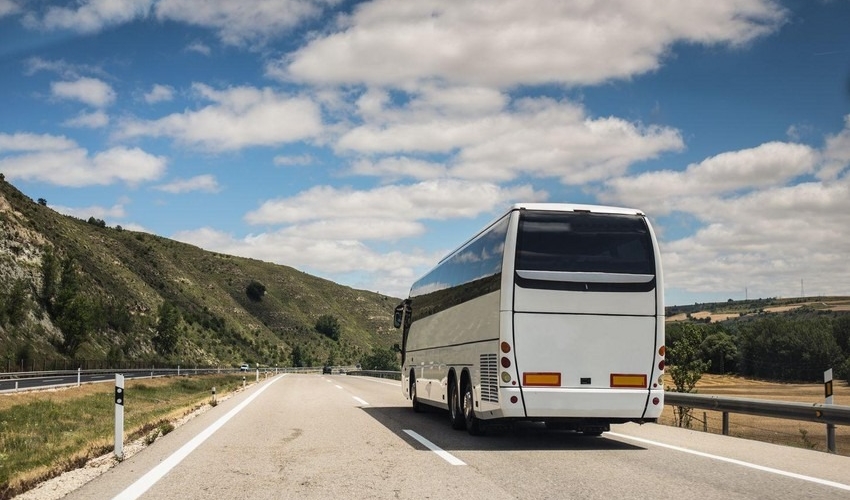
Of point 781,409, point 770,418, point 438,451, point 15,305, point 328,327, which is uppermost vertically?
point 15,305

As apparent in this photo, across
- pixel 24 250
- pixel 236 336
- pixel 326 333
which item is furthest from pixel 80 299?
pixel 326 333

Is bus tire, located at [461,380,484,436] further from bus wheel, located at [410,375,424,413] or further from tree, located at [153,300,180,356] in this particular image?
tree, located at [153,300,180,356]

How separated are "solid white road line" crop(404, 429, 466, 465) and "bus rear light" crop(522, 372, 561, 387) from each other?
5.09ft

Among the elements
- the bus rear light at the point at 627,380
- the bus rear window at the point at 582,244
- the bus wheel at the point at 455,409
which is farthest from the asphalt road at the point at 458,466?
the bus rear window at the point at 582,244

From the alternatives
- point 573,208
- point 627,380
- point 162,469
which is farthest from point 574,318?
point 162,469

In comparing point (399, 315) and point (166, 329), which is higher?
point (399, 315)

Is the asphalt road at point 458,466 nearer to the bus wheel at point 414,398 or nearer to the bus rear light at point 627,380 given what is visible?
the bus rear light at point 627,380

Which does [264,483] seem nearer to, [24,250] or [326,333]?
[24,250]

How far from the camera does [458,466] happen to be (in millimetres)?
9312

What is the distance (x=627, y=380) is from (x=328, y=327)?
484 feet

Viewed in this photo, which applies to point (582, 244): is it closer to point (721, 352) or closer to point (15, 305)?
point (15, 305)

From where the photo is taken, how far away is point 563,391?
444 inches

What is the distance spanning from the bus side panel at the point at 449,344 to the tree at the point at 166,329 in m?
75.0

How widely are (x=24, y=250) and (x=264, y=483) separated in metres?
81.3
